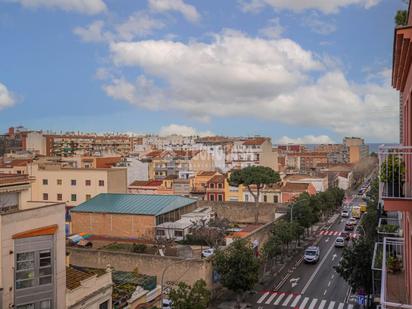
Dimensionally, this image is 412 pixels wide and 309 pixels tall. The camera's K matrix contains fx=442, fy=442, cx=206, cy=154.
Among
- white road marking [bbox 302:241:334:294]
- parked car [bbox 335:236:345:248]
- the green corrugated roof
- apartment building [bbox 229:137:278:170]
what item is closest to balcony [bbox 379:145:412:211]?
white road marking [bbox 302:241:334:294]

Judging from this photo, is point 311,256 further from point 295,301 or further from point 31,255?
point 31,255

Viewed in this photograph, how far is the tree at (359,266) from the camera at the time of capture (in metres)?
27.7

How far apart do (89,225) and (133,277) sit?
27.5m

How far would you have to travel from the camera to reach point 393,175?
7.60m

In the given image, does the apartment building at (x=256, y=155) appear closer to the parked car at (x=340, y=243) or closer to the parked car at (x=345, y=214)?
the parked car at (x=345, y=214)

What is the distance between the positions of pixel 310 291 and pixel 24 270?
79.0 ft

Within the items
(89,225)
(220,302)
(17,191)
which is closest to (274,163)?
(89,225)

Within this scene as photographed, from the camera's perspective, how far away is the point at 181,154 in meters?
105

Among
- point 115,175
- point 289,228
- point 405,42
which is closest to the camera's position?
point 405,42

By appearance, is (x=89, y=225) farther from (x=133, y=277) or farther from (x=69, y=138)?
(x=69, y=138)

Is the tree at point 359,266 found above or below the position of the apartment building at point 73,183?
below

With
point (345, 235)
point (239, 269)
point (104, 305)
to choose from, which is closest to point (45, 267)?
point (104, 305)

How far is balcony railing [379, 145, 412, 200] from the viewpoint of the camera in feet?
24.2

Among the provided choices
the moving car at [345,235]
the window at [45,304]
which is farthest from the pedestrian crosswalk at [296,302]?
the moving car at [345,235]
